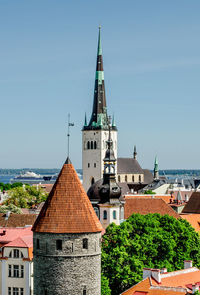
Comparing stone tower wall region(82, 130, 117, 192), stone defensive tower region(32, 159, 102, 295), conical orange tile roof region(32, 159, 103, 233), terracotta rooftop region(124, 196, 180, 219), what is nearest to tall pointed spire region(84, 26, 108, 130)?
stone tower wall region(82, 130, 117, 192)

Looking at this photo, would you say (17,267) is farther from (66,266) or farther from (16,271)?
(66,266)

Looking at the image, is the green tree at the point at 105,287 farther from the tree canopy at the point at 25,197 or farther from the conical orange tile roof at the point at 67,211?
the tree canopy at the point at 25,197

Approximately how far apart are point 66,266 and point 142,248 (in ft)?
68.3

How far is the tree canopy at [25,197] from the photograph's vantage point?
106 m

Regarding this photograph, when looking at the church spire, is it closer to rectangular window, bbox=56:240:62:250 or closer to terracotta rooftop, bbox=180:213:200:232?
terracotta rooftop, bbox=180:213:200:232

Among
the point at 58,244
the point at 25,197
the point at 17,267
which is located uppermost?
the point at 25,197

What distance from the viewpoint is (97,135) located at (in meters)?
140

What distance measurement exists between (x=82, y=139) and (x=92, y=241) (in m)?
110

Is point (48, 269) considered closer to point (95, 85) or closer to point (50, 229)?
point (50, 229)

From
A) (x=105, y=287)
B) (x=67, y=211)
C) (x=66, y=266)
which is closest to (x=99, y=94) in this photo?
(x=105, y=287)

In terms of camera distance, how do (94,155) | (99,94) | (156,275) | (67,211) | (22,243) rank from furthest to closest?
(94,155) < (99,94) < (22,243) < (156,275) < (67,211)

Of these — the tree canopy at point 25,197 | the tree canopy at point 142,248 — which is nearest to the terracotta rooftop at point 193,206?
the tree canopy at point 25,197

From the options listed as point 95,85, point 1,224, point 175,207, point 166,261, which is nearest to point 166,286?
point 166,261

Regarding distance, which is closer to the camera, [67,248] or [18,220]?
[67,248]
